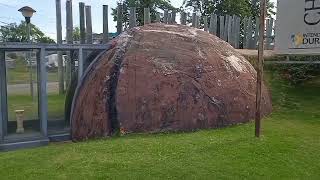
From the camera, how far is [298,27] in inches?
269

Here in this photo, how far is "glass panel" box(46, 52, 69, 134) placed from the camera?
9484 millimetres

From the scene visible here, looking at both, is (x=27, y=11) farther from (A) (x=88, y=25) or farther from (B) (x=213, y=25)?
(B) (x=213, y=25)

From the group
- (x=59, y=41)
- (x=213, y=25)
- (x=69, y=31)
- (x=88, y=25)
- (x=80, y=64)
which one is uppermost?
(x=213, y=25)

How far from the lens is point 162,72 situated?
883 cm

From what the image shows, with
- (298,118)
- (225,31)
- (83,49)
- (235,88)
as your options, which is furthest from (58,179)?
(225,31)

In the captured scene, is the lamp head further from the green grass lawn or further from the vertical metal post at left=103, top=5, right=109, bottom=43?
the green grass lawn

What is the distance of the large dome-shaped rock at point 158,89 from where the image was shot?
855cm

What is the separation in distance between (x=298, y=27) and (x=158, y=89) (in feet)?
10.1

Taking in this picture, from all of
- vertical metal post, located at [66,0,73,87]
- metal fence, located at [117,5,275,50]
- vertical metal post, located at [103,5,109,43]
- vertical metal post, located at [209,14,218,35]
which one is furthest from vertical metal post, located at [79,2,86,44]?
vertical metal post, located at [209,14,218,35]

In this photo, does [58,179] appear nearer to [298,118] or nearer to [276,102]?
[298,118]

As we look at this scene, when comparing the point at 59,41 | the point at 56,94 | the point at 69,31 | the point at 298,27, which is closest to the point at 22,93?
the point at 56,94

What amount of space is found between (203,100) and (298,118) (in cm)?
251

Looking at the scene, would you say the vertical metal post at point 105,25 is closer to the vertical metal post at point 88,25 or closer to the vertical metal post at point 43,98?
the vertical metal post at point 88,25

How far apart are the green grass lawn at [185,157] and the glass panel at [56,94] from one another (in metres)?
1.95
